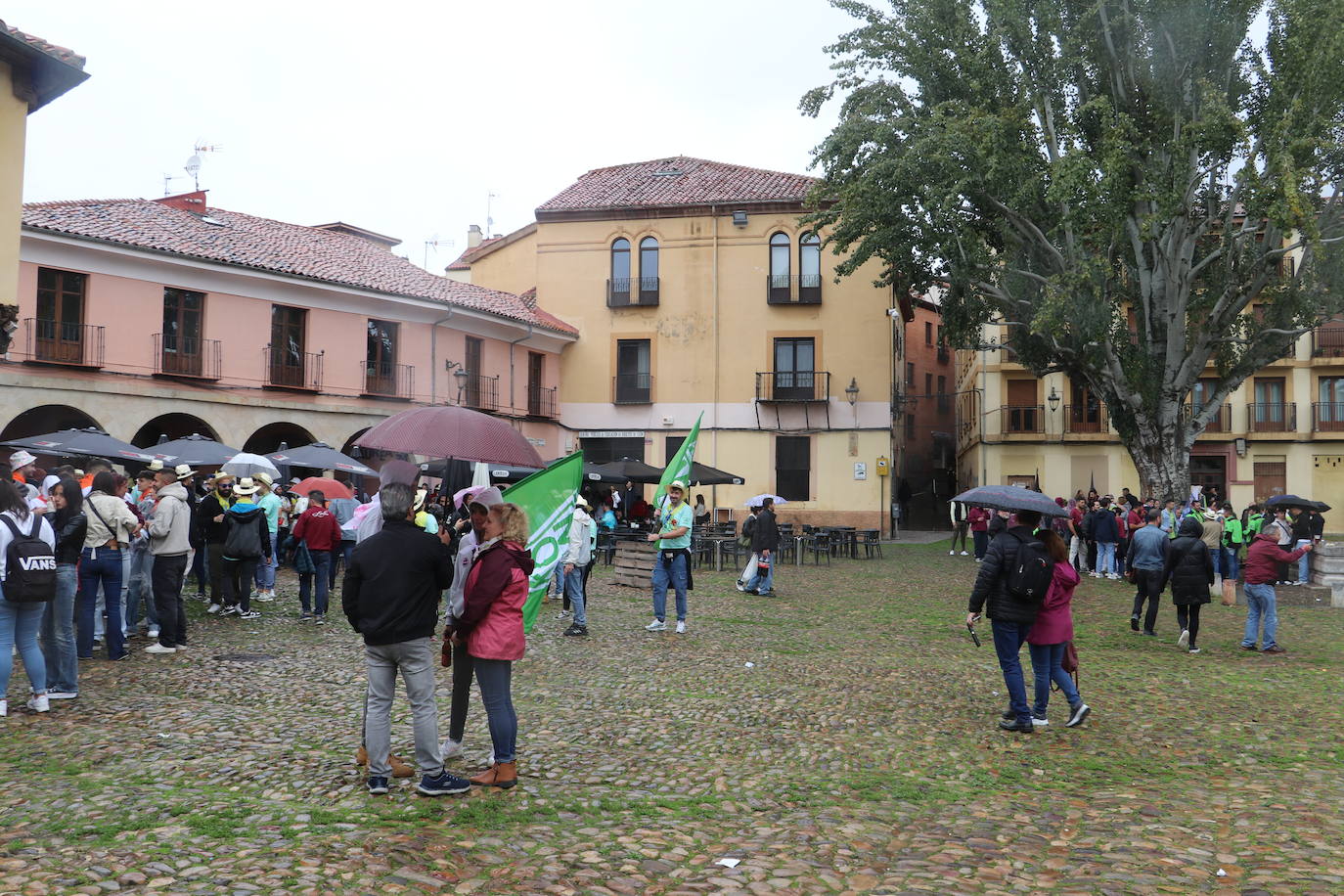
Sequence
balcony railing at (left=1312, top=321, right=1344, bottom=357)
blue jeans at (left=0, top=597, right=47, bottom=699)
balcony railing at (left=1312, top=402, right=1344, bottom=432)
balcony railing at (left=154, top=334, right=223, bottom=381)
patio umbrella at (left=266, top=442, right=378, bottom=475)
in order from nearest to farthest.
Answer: blue jeans at (left=0, top=597, right=47, bottom=699) < patio umbrella at (left=266, top=442, right=378, bottom=475) < balcony railing at (left=154, top=334, right=223, bottom=381) < balcony railing at (left=1312, top=402, right=1344, bottom=432) < balcony railing at (left=1312, top=321, right=1344, bottom=357)

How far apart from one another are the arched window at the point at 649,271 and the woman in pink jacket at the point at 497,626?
98.5 feet

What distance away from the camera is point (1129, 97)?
75.2ft

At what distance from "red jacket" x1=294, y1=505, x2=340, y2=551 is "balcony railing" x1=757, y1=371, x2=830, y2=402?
22.8 metres

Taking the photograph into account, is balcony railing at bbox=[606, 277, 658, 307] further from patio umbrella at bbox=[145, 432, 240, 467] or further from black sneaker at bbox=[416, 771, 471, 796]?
black sneaker at bbox=[416, 771, 471, 796]

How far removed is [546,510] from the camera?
7.77m

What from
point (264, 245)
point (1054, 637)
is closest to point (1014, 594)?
point (1054, 637)

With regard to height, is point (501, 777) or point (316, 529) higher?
point (316, 529)

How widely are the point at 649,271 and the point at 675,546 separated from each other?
25.1 m

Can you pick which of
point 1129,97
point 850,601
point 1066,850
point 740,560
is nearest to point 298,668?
point 1066,850

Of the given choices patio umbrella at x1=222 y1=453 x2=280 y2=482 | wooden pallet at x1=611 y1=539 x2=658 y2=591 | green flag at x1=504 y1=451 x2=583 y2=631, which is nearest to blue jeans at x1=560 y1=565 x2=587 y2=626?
green flag at x1=504 y1=451 x2=583 y2=631

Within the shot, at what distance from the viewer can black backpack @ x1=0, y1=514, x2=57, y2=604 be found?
24.0 feet

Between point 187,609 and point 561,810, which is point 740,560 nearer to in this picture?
point 187,609

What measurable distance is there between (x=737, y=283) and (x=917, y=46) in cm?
1284

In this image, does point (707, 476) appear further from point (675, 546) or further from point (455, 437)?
point (455, 437)
